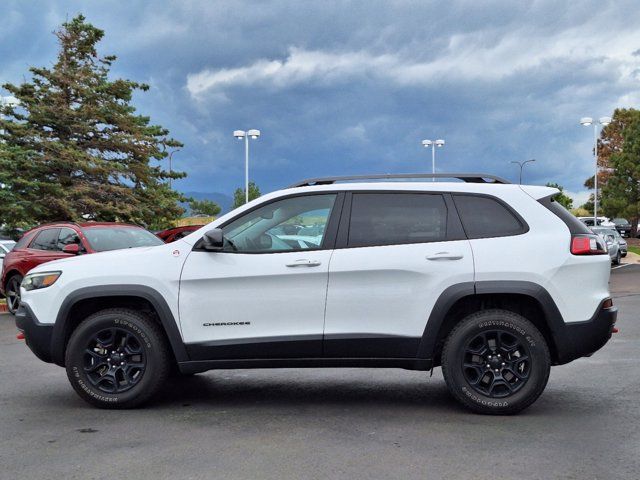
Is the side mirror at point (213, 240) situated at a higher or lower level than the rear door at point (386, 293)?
higher

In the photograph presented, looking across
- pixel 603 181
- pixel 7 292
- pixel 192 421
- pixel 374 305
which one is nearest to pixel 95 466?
pixel 192 421

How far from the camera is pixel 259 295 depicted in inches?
218

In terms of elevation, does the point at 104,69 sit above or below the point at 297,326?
above

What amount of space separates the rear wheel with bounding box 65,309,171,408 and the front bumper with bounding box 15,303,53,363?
249mm

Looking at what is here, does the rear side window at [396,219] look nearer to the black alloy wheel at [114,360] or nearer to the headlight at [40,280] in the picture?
the black alloy wheel at [114,360]

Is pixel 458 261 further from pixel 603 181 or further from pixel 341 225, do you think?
pixel 603 181

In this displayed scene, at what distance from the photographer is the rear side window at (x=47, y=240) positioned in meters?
13.3

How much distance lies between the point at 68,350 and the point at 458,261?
10.4 ft

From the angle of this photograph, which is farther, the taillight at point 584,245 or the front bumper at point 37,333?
the front bumper at point 37,333

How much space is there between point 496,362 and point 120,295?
297cm

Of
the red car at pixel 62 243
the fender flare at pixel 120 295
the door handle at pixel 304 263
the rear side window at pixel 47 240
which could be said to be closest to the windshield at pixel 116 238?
the red car at pixel 62 243

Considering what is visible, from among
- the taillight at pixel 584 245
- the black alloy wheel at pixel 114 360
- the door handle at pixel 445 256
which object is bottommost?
the black alloy wheel at pixel 114 360

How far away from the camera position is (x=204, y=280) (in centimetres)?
561

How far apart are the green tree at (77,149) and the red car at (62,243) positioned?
11.7 metres
